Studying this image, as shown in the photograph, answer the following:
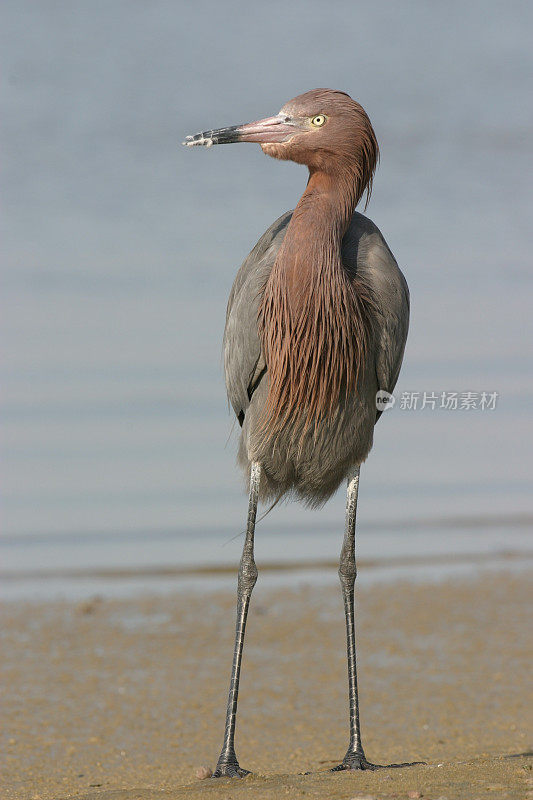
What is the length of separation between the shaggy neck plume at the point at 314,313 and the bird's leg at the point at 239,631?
41 centimetres

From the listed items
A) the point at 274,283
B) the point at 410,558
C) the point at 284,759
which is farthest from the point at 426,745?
the point at 410,558

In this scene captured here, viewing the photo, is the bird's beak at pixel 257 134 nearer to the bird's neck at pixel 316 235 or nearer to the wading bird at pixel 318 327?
the wading bird at pixel 318 327

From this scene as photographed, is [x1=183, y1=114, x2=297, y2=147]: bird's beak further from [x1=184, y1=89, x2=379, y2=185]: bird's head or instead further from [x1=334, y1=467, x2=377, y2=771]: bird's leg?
[x1=334, y1=467, x2=377, y2=771]: bird's leg

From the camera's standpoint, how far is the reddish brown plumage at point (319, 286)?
5945 mm

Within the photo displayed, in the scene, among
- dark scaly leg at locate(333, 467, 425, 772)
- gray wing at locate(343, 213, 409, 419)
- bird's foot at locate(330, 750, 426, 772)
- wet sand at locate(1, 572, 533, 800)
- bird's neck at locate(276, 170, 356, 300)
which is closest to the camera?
wet sand at locate(1, 572, 533, 800)

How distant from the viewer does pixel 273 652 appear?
368 inches

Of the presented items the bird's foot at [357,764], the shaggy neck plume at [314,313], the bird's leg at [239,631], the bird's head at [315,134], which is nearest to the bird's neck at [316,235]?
the shaggy neck plume at [314,313]

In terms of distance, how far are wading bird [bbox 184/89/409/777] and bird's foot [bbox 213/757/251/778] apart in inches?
0.8

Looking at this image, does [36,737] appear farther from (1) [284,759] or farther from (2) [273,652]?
(2) [273,652]

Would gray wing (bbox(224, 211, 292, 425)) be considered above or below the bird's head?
below

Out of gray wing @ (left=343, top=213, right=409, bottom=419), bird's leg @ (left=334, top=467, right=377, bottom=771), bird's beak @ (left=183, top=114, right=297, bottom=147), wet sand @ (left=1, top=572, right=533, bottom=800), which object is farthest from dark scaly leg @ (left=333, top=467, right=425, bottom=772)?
bird's beak @ (left=183, top=114, right=297, bottom=147)

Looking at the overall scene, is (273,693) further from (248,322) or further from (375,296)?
(375,296)

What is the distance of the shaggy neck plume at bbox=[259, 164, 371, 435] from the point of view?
5.94 m

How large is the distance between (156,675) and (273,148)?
4.65 m
